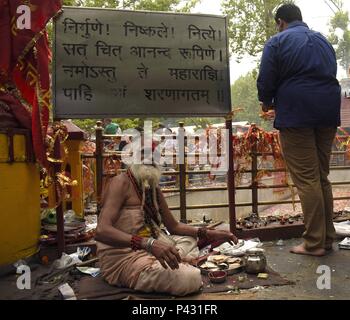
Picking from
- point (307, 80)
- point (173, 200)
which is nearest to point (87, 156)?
point (307, 80)

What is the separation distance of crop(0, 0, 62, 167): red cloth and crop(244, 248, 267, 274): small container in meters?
2.16

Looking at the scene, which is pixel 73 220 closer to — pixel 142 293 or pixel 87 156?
pixel 87 156

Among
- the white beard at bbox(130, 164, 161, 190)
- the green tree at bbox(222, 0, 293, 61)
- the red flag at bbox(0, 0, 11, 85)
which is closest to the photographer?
the white beard at bbox(130, 164, 161, 190)

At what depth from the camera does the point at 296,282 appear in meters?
3.50

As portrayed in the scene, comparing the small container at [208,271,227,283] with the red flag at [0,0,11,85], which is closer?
the small container at [208,271,227,283]

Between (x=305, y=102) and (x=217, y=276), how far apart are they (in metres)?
1.89

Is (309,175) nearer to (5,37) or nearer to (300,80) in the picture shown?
(300,80)

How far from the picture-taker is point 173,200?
9.45 metres

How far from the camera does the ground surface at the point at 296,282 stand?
3.19m

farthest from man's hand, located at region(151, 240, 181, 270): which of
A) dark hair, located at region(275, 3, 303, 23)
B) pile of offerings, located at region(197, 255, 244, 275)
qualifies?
dark hair, located at region(275, 3, 303, 23)

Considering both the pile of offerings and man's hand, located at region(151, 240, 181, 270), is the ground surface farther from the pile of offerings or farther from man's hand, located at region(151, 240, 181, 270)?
man's hand, located at region(151, 240, 181, 270)

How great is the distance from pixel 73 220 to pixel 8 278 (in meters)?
1.09

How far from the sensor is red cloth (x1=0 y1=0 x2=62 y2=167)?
3994 millimetres
